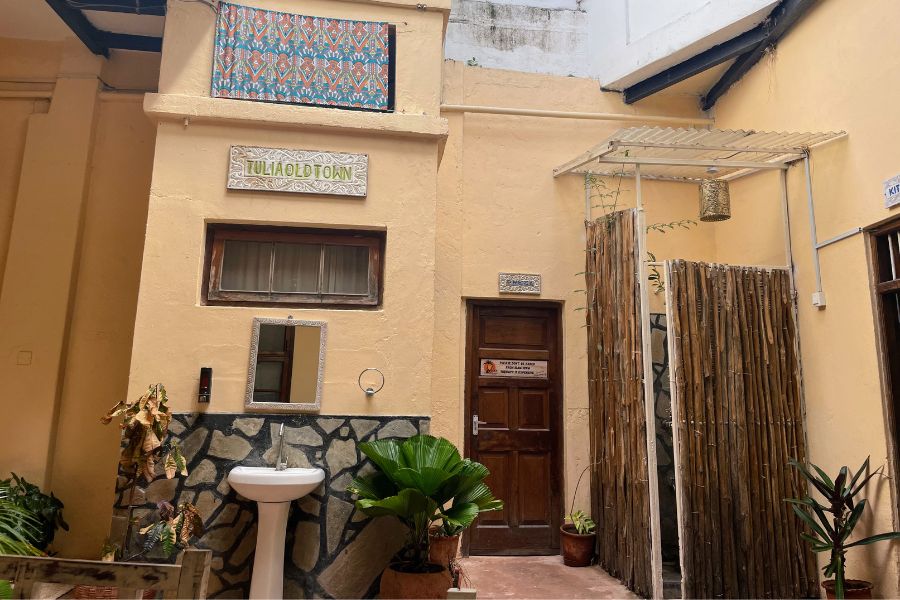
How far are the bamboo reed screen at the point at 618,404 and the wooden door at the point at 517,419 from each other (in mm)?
358

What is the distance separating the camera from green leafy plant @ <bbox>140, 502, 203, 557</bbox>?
3.30 meters

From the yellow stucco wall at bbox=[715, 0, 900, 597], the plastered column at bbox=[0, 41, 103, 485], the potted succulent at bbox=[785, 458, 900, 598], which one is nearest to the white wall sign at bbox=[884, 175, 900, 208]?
the yellow stucco wall at bbox=[715, 0, 900, 597]

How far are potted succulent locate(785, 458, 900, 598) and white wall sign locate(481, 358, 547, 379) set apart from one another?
2.01m

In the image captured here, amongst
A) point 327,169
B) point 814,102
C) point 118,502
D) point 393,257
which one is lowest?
point 118,502

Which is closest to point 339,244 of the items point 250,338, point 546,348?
point 250,338

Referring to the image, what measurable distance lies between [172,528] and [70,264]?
2454 millimetres

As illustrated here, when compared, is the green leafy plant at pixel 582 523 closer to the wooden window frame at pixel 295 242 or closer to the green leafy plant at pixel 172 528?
the wooden window frame at pixel 295 242

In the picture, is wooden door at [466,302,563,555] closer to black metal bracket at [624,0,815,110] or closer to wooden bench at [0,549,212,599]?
black metal bracket at [624,0,815,110]

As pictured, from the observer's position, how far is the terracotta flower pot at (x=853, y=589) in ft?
11.3

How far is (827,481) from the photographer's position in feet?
12.0

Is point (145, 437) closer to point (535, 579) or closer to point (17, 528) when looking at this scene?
point (17, 528)

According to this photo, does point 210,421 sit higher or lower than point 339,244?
lower

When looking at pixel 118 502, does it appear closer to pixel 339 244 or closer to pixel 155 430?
pixel 155 430

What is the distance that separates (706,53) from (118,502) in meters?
5.50
